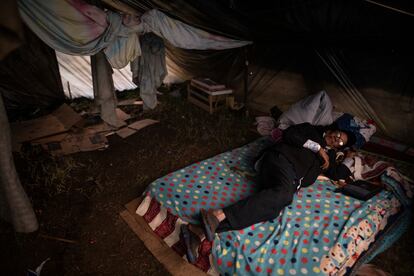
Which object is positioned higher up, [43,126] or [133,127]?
[43,126]

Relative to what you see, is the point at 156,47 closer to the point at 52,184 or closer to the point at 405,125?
the point at 52,184

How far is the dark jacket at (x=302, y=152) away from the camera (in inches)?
104

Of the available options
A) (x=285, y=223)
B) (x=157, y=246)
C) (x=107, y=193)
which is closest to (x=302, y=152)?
(x=285, y=223)

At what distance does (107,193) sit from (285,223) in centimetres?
192

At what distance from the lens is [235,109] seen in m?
4.98

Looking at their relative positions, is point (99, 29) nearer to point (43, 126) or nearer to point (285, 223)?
point (43, 126)

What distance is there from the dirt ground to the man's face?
1018 mm

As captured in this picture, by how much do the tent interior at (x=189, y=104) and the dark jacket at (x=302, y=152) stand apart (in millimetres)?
910

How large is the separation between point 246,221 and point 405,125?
2640mm

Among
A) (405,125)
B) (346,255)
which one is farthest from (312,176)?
(405,125)

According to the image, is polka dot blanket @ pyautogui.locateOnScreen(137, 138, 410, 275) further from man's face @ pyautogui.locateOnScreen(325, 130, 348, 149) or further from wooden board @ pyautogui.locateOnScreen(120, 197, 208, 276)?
man's face @ pyautogui.locateOnScreen(325, 130, 348, 149)

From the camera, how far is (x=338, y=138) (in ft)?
9.96

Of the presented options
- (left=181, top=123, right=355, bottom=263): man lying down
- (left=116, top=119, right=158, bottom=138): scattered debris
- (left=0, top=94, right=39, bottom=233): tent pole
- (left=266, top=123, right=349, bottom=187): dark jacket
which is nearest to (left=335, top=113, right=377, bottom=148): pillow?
(left=181, top=123, right=355, bottom=263): man lying down

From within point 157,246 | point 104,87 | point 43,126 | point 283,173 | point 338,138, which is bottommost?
point 157,246
